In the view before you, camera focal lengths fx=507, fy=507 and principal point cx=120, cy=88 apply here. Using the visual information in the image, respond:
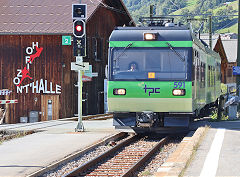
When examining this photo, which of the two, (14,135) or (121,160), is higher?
(14,135)

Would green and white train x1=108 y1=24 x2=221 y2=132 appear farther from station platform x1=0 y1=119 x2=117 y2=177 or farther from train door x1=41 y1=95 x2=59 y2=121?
train door x1=41 y1=95 x2=59 y2=121

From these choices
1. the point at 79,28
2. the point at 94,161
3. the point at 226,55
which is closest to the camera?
the point at 94,161

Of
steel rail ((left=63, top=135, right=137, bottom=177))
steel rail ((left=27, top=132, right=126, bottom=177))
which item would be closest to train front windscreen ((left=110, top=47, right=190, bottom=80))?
steel rail ((left=27, top=132, right=126, bottom=177))

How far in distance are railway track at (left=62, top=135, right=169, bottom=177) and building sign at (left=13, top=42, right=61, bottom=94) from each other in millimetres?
19517

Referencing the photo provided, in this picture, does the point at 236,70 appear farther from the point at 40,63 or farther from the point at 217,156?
the point at 40,63

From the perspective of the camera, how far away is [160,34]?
14336mm

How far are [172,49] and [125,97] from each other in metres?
1.88

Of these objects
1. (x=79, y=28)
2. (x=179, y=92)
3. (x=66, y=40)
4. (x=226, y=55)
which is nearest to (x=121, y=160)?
(x=179, y=92)

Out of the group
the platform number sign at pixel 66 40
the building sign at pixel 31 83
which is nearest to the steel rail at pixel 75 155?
the platform number sign at pixel 66 40

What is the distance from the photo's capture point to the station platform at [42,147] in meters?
9.68

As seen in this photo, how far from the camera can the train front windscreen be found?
14.0 m

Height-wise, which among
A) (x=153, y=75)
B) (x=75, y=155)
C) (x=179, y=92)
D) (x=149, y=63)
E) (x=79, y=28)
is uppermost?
(x=79, y=28)

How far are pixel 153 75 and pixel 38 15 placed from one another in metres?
22.1

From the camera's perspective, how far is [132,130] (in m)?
15.9
